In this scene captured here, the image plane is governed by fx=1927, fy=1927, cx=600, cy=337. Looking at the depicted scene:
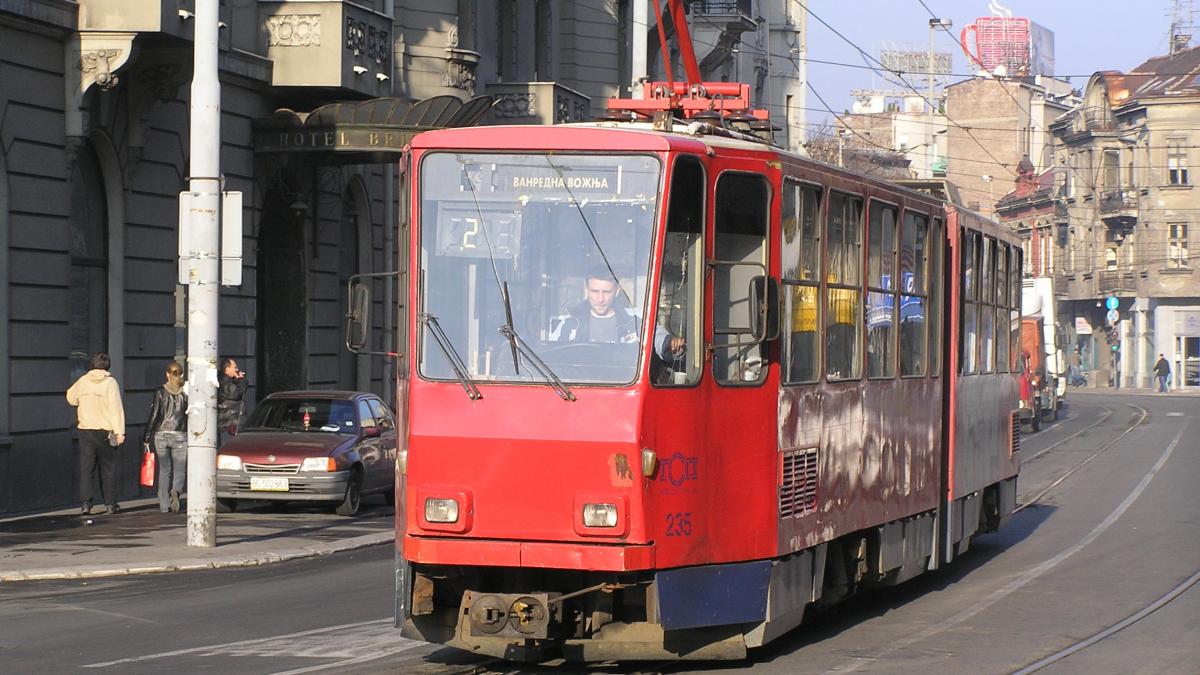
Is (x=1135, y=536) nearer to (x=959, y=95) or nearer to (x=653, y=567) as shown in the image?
(x=653, y=567)

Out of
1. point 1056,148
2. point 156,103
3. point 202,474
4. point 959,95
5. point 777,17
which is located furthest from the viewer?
point 959,95

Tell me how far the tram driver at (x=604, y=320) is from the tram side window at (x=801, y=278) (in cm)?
137

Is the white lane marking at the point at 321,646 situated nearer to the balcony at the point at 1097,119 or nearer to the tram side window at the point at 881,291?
the tram side window at the point at 881,291

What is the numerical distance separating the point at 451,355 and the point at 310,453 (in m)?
11.8

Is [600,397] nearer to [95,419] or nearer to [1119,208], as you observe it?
[95,419]

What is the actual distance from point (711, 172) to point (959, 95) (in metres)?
108

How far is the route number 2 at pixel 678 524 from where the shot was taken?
393 inches

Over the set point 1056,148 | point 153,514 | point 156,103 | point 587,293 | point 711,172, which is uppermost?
point 1056,148

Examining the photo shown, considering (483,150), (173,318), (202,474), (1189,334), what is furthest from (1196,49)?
(483,150)

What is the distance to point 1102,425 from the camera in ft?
157

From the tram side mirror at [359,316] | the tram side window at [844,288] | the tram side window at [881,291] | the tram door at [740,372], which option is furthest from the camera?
the tram side window at [881,291]

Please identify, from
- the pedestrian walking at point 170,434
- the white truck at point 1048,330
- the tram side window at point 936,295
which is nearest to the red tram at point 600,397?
the tram side window at point 936,295

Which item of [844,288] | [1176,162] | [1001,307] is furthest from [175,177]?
[1176,162]

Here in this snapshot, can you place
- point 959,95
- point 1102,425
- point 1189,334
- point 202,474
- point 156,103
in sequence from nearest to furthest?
point 202,474, point 156,103, point 1102,425, point 1189,334, point 959,95
